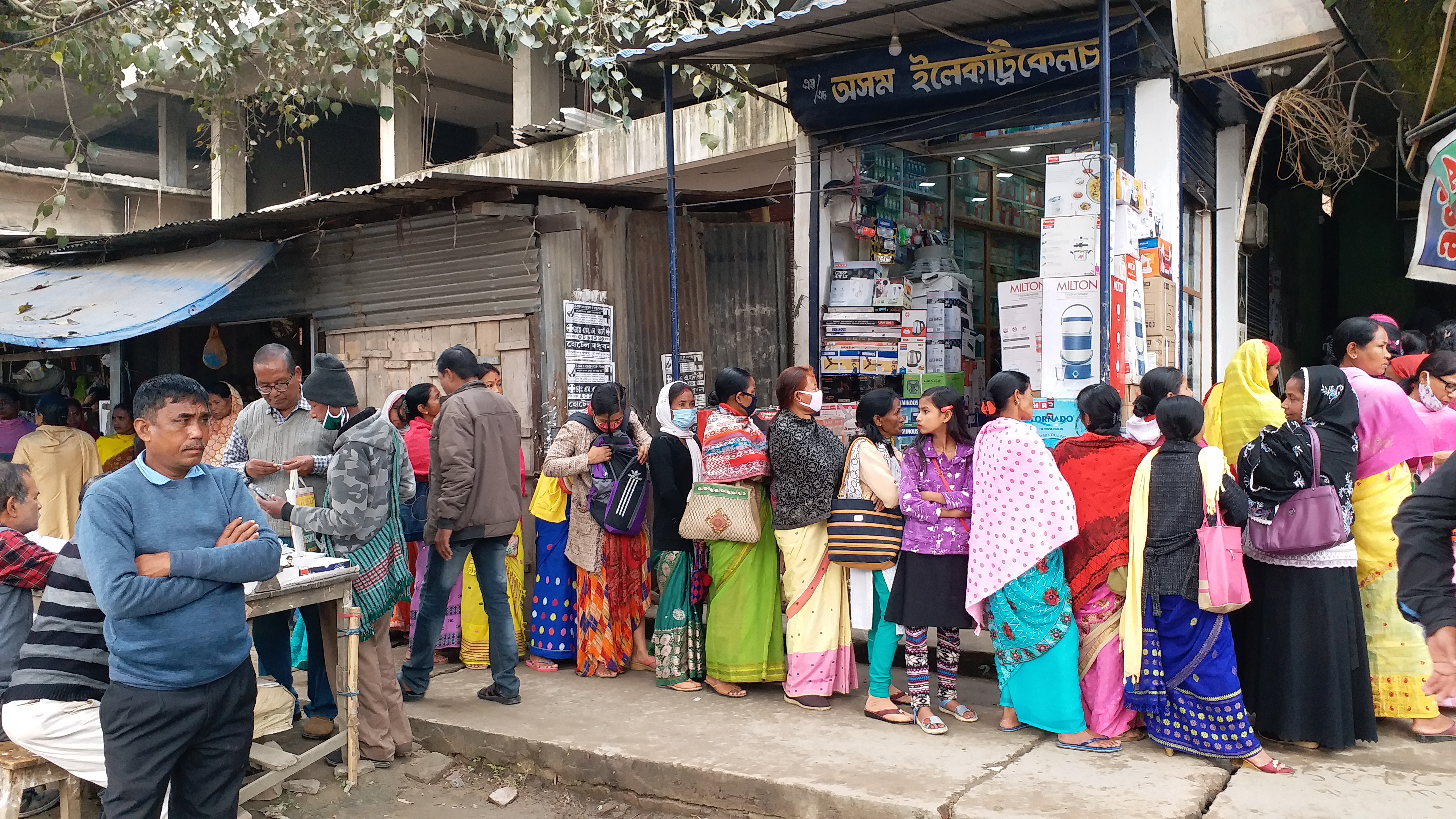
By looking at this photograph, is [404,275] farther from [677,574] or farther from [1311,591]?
[1311,591]

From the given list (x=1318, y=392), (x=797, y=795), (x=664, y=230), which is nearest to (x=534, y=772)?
(x=797, y=795)

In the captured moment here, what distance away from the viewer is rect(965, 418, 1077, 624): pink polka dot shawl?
4371 mm

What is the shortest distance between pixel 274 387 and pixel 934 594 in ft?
10.4

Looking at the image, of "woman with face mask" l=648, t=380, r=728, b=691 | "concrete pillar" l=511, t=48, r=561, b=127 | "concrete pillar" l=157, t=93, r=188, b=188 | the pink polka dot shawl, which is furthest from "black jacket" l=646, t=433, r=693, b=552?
"concrete pillar" l=157, t=93, r=188, b=188

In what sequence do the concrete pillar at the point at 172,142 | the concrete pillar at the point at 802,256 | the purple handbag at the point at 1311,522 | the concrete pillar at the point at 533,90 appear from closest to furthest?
the purple handbag at the point at 1311,522 → the concrete pillar at the point at 802,256 → the concrete pillar at the point at 533,90 → the concrete pillar at the point at 172,142

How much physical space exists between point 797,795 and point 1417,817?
87.3 inches

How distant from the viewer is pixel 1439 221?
427 centimetres

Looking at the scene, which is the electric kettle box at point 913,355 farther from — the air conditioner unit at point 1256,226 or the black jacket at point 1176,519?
the black jacket at point 1176,519

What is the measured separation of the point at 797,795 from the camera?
399cm

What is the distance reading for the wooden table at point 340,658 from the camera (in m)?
3.95

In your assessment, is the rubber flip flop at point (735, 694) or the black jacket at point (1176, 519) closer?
the black jacket at point (1176, 519)

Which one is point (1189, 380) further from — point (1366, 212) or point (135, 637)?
point (135, 637)

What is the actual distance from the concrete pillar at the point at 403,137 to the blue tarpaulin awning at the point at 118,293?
298 cm

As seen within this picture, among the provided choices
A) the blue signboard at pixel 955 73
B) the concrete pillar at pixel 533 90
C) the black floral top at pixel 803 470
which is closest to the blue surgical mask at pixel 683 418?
the black floral top at pixel 803 470
